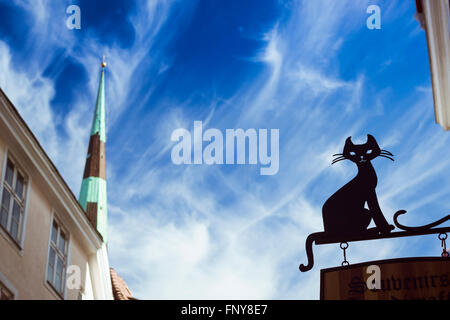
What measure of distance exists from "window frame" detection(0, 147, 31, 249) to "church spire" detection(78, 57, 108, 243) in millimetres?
21763

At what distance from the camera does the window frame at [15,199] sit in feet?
46.3

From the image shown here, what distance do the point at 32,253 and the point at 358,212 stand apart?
35.2 feet

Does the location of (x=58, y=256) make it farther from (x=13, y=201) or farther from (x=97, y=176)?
(x=97, y=176)

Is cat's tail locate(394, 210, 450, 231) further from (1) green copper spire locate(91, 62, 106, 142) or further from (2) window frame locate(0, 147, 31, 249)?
(1) green copper spire locate(91, 62, 106, 142)

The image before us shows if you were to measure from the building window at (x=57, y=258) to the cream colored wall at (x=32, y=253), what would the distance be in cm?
36

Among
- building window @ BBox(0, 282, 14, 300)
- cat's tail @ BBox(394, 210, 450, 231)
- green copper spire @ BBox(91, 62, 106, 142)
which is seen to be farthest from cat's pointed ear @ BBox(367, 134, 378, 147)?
green copper spire @ BBox(91, 62, 106, 142)

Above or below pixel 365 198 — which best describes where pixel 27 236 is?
above

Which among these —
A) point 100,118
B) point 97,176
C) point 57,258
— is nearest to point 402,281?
point 57,258

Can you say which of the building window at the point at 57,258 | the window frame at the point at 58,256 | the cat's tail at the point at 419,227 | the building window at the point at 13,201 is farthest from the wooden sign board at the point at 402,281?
the building window at the point at 57,258

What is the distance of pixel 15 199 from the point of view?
14.9 meters
